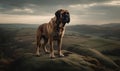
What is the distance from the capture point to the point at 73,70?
31.2ft

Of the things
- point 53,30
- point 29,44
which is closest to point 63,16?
point 53,30

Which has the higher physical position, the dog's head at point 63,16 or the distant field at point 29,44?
the dog's head at point 63,16

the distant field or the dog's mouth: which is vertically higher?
the dog's mouth

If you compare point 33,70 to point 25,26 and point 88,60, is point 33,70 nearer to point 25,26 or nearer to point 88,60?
point 88,60

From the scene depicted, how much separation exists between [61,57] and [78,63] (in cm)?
73

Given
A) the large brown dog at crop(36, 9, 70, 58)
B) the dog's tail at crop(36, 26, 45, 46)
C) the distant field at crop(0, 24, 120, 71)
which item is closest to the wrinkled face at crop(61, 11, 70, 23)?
the large brown dog at crop(36, 9, 70, 58)

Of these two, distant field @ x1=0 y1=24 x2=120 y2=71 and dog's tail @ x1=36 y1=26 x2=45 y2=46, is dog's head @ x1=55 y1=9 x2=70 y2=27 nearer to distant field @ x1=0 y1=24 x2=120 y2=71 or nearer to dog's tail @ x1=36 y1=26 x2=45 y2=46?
dog's tail @ x1=36 y1=26 x2=45 y2=46

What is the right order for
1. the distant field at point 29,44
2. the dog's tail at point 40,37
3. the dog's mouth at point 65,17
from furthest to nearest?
the distant field at point 29,44, the dog's tail at point 40,37, the dog's mouth at point 65,17

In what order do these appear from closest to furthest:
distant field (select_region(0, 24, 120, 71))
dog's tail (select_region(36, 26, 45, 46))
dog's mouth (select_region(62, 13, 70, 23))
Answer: dog's mouth (select_region(62, 13, 70, 23)), dog's tail (select_region(36, 26, 45, 46)), distant field (select_region(0, 24, 120, 71))

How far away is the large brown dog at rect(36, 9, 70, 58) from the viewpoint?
855 centimetres

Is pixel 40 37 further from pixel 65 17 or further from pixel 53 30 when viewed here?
pixel 65 17

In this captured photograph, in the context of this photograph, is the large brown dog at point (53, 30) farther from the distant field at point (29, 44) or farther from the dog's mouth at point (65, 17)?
the distant field at point (29, 44)

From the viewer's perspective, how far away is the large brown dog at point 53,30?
8547 millimetres

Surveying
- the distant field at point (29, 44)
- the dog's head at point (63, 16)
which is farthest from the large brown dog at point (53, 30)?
the distant field at point (29, 44)
